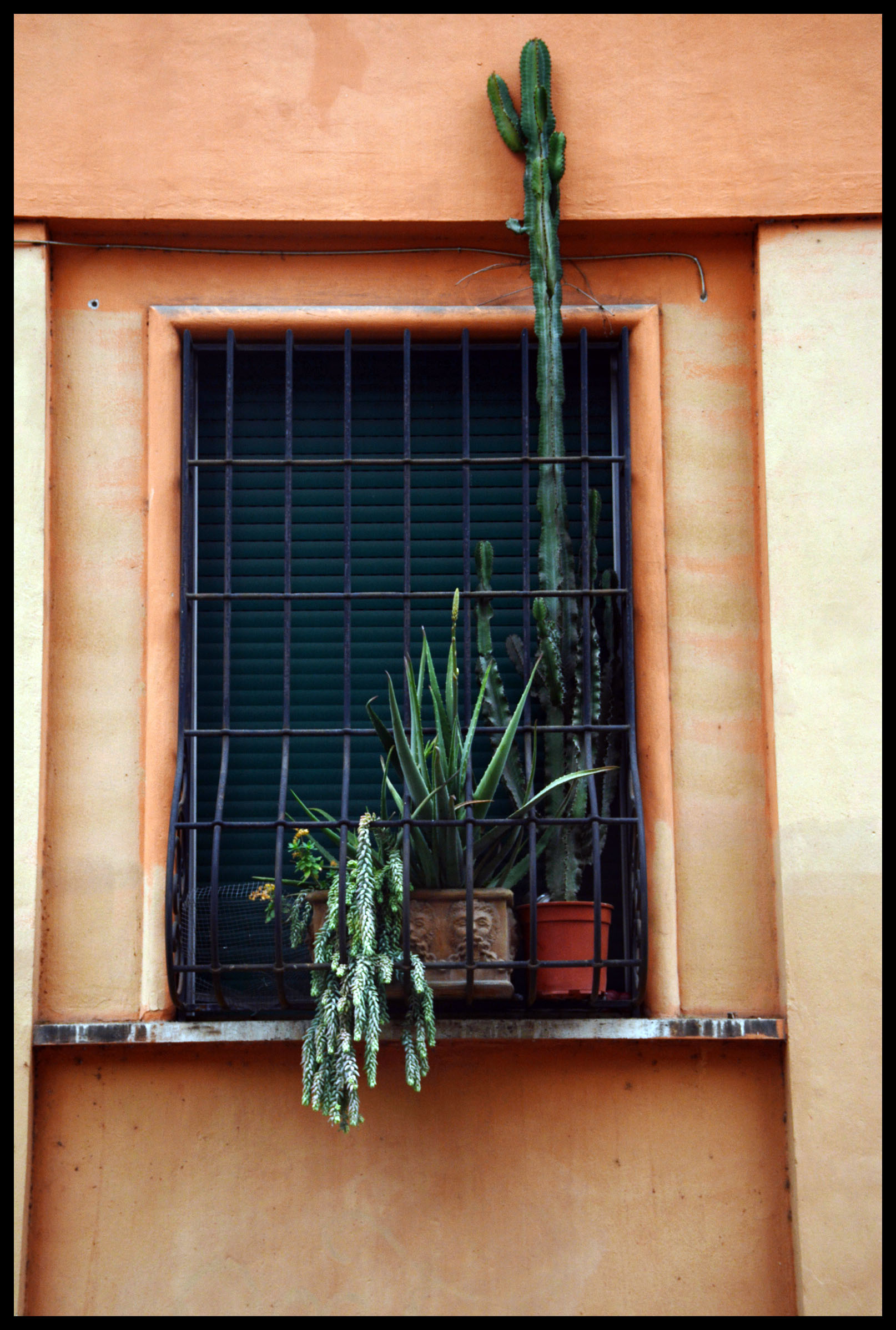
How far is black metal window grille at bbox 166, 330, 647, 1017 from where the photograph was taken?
3945 mm

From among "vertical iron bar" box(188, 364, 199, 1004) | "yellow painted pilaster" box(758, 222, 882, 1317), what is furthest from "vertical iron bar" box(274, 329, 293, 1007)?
"yellow painted pilaster" box(758, 222, 882, 1317)

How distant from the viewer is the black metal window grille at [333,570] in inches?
155

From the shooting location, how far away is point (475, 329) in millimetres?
4195

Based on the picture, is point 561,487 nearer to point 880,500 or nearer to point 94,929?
point 880,500

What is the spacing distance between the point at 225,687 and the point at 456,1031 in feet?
3.73

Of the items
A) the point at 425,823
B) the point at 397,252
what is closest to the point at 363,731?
the point at 425,823

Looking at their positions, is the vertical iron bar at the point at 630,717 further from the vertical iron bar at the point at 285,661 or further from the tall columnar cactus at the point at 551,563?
the vertical iron bar at the point at 285,661

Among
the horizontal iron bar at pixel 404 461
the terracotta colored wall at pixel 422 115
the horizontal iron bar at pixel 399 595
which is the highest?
the terracotta colored wall at pixel 422 115

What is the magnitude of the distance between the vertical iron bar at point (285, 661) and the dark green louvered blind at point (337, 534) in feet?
0.20

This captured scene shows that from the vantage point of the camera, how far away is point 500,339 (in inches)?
167

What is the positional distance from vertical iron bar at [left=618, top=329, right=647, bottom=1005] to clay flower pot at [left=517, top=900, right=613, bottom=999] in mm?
103

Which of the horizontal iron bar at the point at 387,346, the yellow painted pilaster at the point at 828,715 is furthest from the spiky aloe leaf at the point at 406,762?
the horizontal iron bar at the point at 387,346

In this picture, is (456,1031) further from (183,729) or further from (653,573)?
(653,573)
